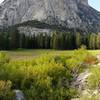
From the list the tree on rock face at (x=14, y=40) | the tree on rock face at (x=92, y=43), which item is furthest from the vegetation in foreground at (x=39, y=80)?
the tree on rock face at (x=92, y=43)

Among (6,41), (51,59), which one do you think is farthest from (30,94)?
(6,41)

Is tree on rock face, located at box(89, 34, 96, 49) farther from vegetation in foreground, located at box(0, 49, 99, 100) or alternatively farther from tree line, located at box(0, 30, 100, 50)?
vegetation in foreground, located at box(0, 49, 99, 100)

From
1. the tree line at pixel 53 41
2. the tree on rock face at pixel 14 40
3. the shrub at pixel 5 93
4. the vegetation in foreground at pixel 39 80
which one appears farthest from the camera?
the tree line at pixel 53 41

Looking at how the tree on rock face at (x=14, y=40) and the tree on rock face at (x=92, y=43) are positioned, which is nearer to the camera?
the tree on rock face at (x=14, y=40)

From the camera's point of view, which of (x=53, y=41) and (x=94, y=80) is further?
(x=53, y=41)

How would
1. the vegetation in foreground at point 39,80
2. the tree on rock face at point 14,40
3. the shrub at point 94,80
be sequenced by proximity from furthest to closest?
the tree on rock face at point 14,40
the shrub at point 94,80
the vegetation in foreground at point 39,80

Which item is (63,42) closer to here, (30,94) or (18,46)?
(18,46)

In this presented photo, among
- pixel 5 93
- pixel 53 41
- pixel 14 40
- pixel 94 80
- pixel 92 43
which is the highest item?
pixel 14 40

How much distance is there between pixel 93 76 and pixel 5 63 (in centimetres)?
1811

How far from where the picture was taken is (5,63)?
67188mm

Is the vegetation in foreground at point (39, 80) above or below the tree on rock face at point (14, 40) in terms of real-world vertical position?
below

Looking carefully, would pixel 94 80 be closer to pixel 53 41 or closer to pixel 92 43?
pixel 53 41

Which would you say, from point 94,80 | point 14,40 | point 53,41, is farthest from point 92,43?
point 94,80

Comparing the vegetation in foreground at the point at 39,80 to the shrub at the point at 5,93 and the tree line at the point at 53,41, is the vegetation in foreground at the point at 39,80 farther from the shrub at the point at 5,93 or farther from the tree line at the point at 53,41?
the tree line at the point at 53,41
